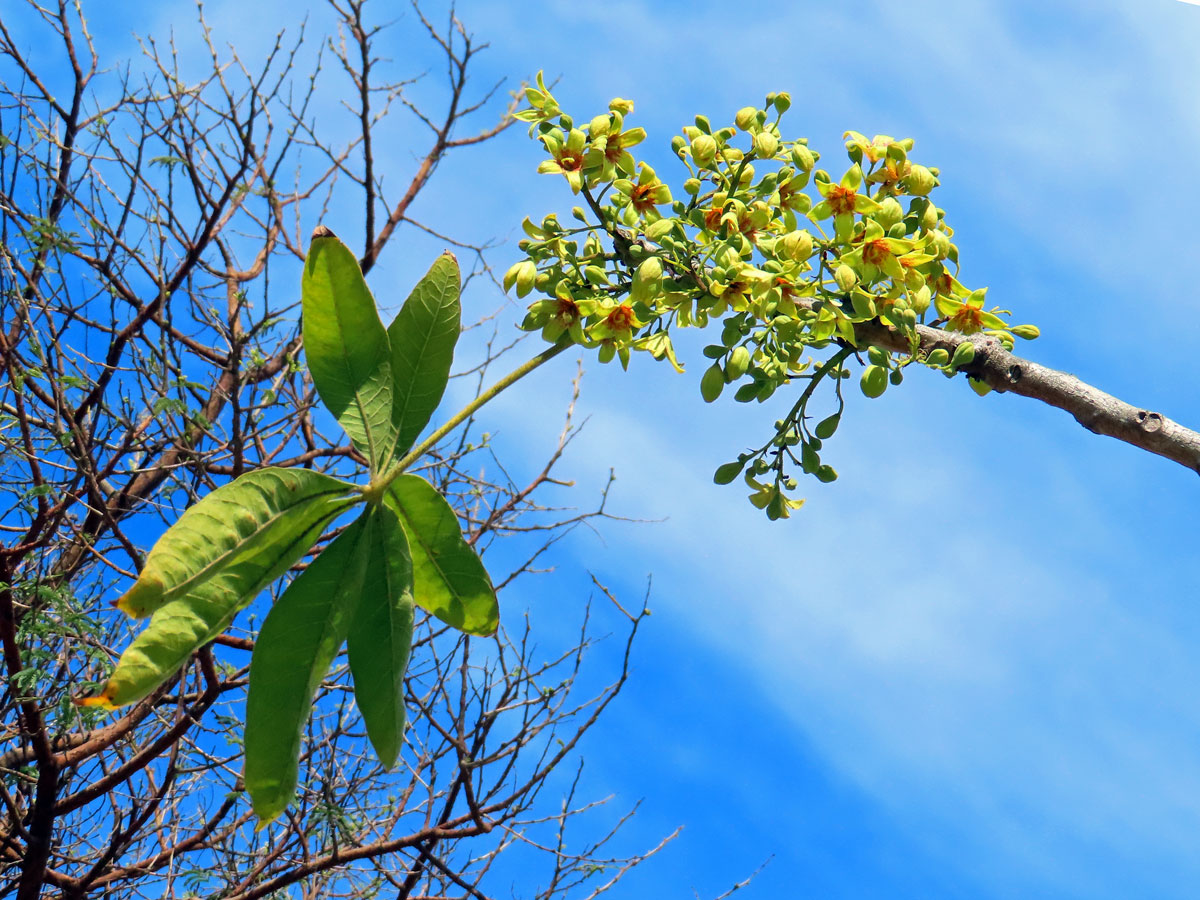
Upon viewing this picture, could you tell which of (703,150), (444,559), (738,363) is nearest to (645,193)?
(703,150)

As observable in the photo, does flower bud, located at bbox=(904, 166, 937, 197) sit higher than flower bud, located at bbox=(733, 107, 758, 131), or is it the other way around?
flower bud, located at bbox=(733, 107, 758, 131)

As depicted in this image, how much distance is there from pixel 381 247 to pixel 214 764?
2.79 meters

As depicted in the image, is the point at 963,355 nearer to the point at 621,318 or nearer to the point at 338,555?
the point at 621,318

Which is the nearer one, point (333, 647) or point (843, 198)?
point (333, 647)

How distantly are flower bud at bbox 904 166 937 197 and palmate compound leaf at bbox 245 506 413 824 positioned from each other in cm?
94

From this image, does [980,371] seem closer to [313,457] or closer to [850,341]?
[850,341]

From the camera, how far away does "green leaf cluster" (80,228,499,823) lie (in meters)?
1.17

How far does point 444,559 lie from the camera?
1357 mm

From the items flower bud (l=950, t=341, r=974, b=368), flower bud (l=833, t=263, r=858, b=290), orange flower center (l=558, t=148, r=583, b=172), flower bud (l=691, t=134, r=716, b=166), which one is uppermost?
orange flower center (l=558, t=148, r=583, b=172)

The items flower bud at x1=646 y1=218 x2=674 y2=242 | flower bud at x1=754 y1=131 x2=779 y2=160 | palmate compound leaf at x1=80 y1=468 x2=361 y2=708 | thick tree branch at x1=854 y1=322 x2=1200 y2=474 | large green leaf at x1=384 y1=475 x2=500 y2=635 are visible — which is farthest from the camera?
flower bud at x1=754 y1=131 x2=779 y2=160

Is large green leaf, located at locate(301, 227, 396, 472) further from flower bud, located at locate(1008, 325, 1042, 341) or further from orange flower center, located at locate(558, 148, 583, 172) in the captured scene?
flower bud, located at locate(1008, 325, 1042, 341)

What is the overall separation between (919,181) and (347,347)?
2.98ft

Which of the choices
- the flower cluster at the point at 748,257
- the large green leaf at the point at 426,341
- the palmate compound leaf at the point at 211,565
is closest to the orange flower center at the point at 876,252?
the flower cluster at the point at 748,257

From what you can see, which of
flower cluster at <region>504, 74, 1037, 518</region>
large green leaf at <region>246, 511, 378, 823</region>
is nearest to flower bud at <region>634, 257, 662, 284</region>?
flower cluster at <region>504, 74, 1037, 518</region>
